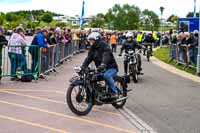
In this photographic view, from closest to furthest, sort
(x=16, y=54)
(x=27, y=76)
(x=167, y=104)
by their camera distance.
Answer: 1. (x=167, y=104)
2. (x=16, y=54)
3. (x=27, y=76)

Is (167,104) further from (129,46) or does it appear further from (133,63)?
(129,46)

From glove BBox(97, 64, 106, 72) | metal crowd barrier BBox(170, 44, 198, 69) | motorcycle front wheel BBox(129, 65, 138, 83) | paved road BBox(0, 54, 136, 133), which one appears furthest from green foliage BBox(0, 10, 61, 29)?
glove BBox(97, 64, 106, 72)

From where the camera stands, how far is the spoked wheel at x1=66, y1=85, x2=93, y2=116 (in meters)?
9.53

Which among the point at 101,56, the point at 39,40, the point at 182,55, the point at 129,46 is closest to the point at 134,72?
the point at 129,46

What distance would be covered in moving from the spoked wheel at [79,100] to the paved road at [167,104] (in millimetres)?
1168

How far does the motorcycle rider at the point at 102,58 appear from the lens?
10016mm

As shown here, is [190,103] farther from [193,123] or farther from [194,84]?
[194,84]

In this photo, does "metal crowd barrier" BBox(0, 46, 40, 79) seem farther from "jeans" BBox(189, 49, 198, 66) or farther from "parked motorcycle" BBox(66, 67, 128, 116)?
"jeans" BBox(189, 49, 198, 66)

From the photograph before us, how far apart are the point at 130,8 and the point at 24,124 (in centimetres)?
8709

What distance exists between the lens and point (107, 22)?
9338cm

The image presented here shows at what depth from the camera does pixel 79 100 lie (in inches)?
382

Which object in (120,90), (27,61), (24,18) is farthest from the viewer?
(24,18)

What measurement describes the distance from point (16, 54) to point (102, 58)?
5118 millimetres

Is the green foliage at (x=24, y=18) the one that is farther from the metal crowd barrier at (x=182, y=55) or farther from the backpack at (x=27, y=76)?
the backpack at (x=27, y=76)
